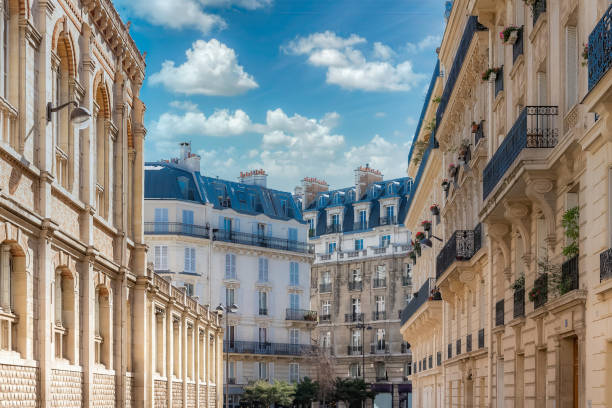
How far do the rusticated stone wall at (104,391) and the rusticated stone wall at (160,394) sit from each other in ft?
17.1

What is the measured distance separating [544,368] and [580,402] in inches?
116

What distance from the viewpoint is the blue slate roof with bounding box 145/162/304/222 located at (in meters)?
72.5

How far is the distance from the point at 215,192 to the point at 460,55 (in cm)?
4737

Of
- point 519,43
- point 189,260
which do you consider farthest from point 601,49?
point 189,260

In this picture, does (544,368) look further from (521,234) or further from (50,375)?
(50,375)

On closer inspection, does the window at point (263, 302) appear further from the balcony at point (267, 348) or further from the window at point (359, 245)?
the window at point (359, 245)

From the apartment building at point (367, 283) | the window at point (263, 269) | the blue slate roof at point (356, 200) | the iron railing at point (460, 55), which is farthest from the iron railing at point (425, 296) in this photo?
the blue slate roof at point (356, 200)

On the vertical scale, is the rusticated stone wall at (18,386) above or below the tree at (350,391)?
above

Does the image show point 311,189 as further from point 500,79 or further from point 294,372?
point 500,79

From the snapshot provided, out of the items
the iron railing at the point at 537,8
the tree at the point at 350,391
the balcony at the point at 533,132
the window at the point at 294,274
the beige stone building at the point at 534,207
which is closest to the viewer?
the beige stone building at the point at 534,207

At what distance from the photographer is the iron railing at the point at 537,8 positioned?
20.0 m

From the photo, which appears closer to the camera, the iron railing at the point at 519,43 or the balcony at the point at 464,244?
the iron railing at the point at 519,43

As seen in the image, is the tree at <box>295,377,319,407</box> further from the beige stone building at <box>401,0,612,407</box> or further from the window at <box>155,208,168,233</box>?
the beige stone building at <box>401,0,612,407</box>

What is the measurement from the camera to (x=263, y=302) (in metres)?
77.5
